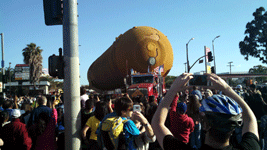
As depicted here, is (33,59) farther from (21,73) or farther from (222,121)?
(222,121)

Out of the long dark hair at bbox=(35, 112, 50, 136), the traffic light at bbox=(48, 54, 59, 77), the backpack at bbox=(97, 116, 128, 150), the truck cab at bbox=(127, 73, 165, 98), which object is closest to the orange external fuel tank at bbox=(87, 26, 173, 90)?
the truck cab at bbox=(127, 73, 165, 98)

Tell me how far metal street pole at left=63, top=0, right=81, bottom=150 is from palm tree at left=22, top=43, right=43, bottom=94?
127 ft

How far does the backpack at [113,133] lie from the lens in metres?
3.05

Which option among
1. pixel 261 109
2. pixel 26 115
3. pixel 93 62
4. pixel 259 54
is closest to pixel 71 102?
pixel 26 115

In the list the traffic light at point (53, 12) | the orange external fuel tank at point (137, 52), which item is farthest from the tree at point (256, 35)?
the traffic light at point (53, 12)

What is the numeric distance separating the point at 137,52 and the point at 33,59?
81.8ft

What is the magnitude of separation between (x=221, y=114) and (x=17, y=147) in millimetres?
3903

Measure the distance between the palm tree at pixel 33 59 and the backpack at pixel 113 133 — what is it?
40365 mm

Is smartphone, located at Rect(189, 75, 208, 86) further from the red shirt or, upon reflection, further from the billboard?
the billboard

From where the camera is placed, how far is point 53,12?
4848 millimetres

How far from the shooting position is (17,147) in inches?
166

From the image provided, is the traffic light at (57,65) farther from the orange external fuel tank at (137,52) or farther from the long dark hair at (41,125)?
the orange external fuel tank at (137,52)

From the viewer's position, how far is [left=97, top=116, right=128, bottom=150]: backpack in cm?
305

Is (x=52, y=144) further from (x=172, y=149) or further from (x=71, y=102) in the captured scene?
(x=172, y=149)
